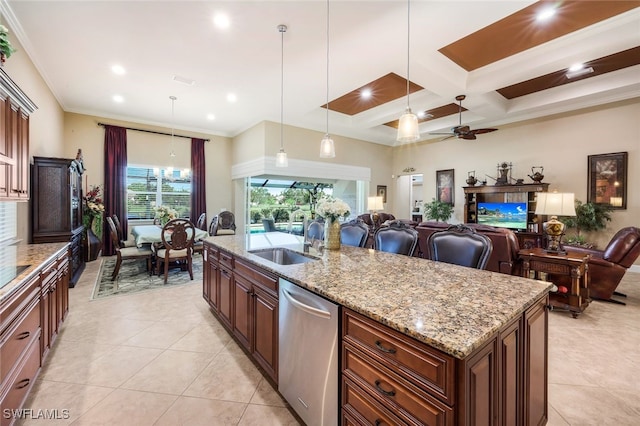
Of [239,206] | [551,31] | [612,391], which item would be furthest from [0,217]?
[551,31]

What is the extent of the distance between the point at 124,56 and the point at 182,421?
459 cm

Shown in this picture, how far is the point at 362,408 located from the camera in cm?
128

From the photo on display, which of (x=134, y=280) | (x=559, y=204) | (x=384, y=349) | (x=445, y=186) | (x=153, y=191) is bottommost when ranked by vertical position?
(x=134, y=280)

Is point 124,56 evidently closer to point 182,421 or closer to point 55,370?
point 55,370

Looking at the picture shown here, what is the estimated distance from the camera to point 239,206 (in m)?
8.08

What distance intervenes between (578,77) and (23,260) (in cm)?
819

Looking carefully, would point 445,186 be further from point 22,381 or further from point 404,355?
point 22,381

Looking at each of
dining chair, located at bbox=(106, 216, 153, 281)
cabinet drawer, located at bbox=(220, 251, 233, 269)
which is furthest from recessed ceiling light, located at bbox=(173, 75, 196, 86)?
cabinet drawer, located at bbox=(220, 251, 233, 269)

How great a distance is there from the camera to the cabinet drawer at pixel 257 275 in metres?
1.91

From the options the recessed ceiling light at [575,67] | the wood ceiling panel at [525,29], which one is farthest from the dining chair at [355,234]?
the recessed ceiling light at [575,67]

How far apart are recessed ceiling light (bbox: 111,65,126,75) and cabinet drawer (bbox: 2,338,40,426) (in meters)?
3.99

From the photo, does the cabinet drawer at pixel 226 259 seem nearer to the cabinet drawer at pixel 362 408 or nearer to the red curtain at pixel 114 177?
the cabinet drawer at pixel 362 408

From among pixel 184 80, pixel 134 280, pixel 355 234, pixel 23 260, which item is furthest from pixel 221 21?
pixel 134 280

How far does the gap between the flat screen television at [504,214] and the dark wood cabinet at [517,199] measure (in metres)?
0.11
